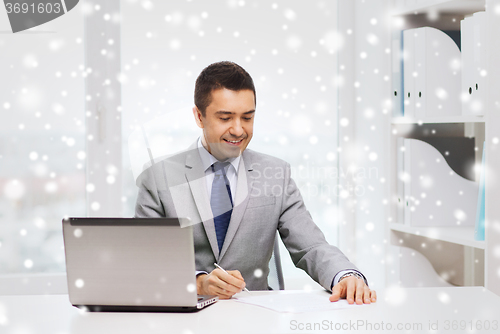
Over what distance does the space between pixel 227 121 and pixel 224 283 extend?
26.2 inches

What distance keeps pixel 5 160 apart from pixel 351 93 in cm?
163

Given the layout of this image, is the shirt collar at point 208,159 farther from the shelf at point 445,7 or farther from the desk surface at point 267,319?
the shelf at point 445,7

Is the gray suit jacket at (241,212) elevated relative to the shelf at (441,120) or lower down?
lower down

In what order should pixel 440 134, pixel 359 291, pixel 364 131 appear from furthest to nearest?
pixel 364 131 < pixel 440 134 < pixel 359 291

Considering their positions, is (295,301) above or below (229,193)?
below

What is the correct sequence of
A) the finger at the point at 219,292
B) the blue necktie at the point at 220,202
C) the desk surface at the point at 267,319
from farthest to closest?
the blue necktie at the point at 220,202 → the finger at the point at 219,292 → the desk surface at the point at 267,319

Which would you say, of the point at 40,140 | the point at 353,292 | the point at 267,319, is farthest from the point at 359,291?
the point at 40,140

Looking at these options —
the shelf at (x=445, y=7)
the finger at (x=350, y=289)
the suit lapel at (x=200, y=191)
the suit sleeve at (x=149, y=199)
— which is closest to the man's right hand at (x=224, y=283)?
the finger at (x=350, y=289)

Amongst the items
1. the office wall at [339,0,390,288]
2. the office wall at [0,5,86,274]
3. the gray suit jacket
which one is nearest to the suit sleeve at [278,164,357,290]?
the gray suit jacket

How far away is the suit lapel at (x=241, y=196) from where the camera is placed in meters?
1.54

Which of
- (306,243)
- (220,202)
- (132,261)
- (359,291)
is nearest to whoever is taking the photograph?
(132,261)

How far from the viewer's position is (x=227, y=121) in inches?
64.3

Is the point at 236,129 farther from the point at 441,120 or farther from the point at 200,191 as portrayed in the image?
the point at 441,120

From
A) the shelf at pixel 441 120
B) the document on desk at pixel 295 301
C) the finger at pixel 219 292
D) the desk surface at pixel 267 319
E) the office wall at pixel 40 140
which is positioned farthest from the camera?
the office wall at pixel 40 140
